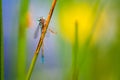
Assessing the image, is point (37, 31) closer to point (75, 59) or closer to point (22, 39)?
point (22, 39)

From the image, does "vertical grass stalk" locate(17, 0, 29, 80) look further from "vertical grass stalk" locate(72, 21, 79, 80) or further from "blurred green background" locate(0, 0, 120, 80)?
"vertical grass stalk" locate(72, 21, 79, 80)

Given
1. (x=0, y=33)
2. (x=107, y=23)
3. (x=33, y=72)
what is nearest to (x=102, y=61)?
(x=107, y=23)

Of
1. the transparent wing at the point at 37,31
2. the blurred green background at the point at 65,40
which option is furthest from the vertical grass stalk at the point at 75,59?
the transparent wing at the point at 37,31

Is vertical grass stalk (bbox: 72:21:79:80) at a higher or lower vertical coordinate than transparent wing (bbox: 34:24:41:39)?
lower

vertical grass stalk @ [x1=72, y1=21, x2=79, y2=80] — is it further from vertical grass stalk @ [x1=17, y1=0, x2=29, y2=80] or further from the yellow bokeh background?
vertical grass stalk @ [x1=17, y1=0, x2=29, y2=80]

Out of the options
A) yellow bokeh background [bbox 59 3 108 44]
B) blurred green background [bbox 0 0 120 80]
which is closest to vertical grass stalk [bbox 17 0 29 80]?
blurred green background [bbox 0 0 120 80]

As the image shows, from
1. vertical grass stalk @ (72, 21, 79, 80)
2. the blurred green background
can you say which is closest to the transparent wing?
the blurred green background

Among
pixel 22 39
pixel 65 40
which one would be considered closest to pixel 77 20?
pixel 65 40

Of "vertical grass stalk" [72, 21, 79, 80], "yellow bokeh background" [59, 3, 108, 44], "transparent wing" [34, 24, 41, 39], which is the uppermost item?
"yellow bokeh background" [59, 3, 108, 44]
